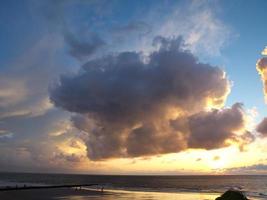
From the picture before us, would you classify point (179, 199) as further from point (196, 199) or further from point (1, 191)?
point (1, 191)

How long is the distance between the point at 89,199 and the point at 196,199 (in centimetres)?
2694

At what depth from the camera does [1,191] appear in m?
90.8

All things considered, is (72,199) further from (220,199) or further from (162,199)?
(220,199)

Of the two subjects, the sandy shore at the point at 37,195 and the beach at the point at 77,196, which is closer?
the sandy shore at the point at 37,195

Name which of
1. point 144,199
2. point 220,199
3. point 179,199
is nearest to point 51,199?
point 144,199

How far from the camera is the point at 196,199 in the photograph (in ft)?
277

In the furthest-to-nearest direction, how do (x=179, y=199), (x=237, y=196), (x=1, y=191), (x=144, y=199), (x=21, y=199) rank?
(x=1, y=191)
(x=179, y=199)
(x=144, y=199)
(x=21, y=199)
(x=237, y=196)

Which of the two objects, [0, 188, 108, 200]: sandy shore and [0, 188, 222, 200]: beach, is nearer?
[0, 188, 108, 200]: sandy shore

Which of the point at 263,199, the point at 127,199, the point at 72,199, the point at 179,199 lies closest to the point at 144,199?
the point at 127,199

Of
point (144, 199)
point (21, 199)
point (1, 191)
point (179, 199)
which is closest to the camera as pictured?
point (21, 199)

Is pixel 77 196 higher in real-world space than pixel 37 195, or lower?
lower

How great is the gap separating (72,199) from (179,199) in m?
26.2

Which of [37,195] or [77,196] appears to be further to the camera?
[37,195]

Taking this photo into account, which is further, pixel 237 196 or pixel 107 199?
pixel 107 199
